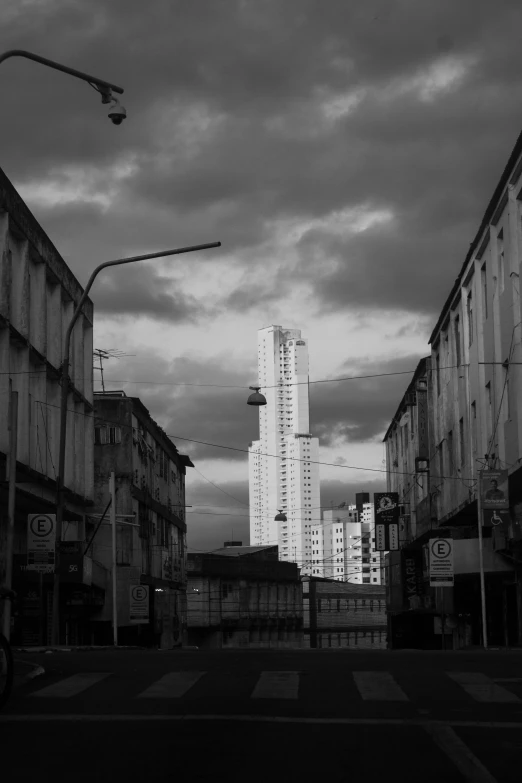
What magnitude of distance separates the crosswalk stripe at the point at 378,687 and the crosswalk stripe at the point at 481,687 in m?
0.81

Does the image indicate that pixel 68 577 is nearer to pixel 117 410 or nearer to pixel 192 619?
pixel 117 410

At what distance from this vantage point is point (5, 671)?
456 inches

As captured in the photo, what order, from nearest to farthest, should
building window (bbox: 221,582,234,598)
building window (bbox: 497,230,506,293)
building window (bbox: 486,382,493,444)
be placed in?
1. building window (bbox: 497,230,506,293)
2. building window (bbox: 486,382,493,444)
3. building window (bbox: 221,582,234,598)

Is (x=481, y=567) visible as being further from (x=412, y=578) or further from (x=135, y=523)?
(x=412, y=578)

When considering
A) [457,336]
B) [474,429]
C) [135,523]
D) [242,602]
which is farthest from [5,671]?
[242,602]

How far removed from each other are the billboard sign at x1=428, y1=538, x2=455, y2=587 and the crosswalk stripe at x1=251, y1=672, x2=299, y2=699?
80.0ft

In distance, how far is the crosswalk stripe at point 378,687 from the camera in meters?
12.8

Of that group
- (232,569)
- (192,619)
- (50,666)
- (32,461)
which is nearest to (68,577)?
(32,461)

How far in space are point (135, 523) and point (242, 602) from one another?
103 ft

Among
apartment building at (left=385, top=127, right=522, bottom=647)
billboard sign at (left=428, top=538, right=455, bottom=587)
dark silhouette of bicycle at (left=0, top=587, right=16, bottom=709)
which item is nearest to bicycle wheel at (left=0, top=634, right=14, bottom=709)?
dark silhouette of bicycle at (left=0, top=587, right=16, bottom=709)

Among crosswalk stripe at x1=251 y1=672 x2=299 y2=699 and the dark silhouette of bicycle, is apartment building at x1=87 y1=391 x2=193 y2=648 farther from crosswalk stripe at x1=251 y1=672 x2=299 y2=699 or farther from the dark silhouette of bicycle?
the dark silhouette of bicycle

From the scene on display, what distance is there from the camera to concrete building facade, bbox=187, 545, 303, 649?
90.2 meters

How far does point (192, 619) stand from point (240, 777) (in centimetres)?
8227

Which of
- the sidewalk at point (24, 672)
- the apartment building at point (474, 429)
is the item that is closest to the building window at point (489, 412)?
the apartment building at point (474, 429)
